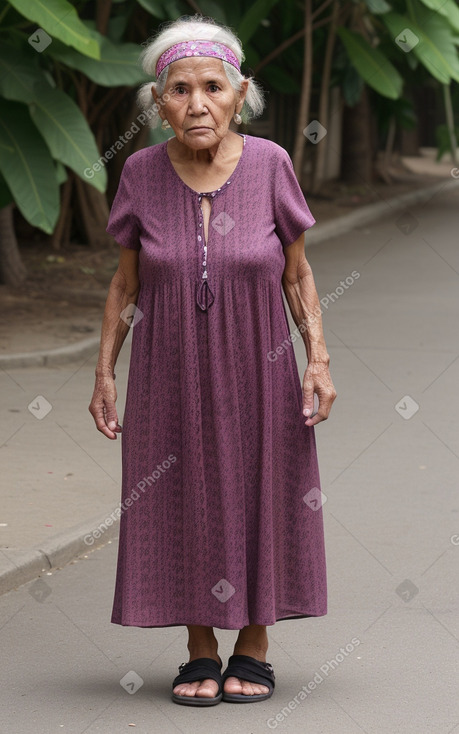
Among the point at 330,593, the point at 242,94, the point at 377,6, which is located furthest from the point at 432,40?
the point at 242,94

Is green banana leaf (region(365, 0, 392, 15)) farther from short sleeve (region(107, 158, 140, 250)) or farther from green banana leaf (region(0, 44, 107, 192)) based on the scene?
short sleeve (region(107, 158, 140, 250))

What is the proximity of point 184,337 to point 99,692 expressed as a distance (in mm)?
1250

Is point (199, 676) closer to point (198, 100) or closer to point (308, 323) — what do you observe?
point (308, 323)

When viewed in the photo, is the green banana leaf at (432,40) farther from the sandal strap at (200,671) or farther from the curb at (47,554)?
the sandal strap at (200,671)

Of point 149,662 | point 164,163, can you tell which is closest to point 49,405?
point 149,662

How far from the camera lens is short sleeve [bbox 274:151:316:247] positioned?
4.08 meters

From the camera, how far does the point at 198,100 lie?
3.92 meters

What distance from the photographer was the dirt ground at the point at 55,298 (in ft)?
35.4

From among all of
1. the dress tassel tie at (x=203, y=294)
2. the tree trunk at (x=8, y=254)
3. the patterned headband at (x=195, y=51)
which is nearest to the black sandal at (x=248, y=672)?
the dress tassel tie at (x=203, y=294)

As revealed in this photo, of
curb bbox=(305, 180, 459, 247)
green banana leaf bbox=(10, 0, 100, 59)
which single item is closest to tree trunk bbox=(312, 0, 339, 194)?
curb bbox=(305, 180, 459, 247)

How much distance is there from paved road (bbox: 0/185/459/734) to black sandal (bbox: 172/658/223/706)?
1.5 inches

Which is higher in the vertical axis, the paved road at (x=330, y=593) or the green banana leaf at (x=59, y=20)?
the paved road at (x=330, y=593)

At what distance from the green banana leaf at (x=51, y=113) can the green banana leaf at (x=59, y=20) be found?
34.5 inches

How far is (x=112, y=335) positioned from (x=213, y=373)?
43 centimetres
